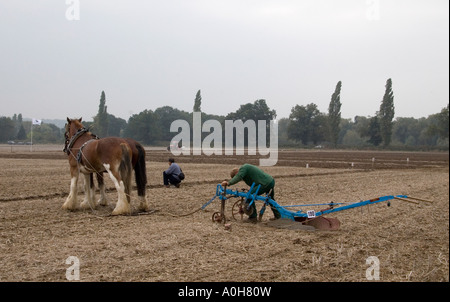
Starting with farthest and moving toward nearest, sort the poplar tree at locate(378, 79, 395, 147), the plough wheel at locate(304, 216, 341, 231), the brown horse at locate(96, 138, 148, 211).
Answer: the poplar tree at locate(378, 79, 395, 147), the brown horse at locate(96, 138, 148, 211), the plough wheel at locate(304, 216, 341, 231)

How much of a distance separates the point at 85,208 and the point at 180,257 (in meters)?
5.50

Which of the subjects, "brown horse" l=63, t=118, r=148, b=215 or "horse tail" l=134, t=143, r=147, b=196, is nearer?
"brown horse" l=63, t=118, r=148, b=215

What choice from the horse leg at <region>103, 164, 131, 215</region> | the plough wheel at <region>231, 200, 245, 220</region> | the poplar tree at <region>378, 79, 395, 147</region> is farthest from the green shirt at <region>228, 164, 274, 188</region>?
the poplar tree at <region>378, 79, 395, 147</region>

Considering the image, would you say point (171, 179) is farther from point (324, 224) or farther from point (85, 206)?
point (324, 224)

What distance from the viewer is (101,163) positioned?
11.1m

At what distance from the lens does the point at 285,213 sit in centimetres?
938

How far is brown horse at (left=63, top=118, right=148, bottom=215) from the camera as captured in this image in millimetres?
10703

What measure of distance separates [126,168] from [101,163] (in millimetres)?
697

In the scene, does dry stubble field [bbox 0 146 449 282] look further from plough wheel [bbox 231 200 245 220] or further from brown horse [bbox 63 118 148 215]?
brown horse [bbox 63 118 148 215]

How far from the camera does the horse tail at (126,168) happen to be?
10789 millimetres

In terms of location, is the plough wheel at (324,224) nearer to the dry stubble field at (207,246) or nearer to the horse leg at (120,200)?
the dry stubble field at (207,246)

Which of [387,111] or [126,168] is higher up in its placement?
[387,111]

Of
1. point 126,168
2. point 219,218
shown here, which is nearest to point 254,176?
point 219,218

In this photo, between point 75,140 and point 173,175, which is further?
point 173,175
